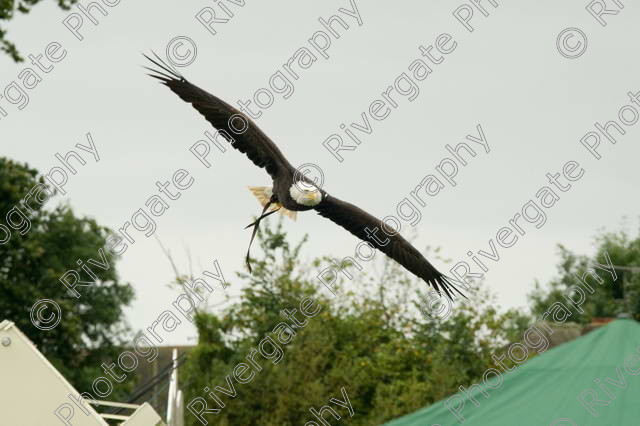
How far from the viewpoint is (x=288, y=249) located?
62.7 feet

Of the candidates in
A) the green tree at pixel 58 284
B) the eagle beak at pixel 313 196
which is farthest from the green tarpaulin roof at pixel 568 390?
the green tree at pixel 58 284

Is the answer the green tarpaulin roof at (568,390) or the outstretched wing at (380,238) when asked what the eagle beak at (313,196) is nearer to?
the outstretched wing at (380,238)

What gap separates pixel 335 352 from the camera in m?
18.5

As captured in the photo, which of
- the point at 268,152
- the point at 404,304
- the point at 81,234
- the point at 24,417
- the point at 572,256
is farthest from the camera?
the point at 572,256

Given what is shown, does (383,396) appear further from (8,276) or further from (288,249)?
(8,276)

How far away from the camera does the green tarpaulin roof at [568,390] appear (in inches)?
405

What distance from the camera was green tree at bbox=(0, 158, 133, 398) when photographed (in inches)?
981

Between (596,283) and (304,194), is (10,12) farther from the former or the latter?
(596,283)

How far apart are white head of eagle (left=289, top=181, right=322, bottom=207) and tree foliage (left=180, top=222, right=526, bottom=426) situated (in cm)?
675

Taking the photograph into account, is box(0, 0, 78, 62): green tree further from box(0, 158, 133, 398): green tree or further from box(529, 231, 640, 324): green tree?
box(529, 231, 640, 324): green tree

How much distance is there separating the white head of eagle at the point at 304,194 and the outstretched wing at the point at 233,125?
33cm

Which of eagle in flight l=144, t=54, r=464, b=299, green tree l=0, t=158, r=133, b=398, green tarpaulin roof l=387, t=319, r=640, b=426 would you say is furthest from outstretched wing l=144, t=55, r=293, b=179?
green tree l=0, t=158, r=133, b=398

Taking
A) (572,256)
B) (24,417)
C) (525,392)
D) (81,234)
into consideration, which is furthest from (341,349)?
(572,256)

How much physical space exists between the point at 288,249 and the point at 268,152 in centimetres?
854
